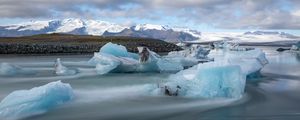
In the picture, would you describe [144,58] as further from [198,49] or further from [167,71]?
[198,49]

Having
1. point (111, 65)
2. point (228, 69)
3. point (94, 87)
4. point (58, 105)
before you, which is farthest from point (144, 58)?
point (58, 105)

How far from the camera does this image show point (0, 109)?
8117 mm

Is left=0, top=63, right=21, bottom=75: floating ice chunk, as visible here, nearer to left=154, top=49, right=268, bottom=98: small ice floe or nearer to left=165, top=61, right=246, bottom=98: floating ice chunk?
left=154, top=49, right=268, bottom=98: small ice floe

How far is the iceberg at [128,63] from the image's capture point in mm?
18125

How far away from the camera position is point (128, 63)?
1880 centimetres

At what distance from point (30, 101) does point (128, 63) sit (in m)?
10.5

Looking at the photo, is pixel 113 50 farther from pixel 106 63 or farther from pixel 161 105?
pixel 161 105

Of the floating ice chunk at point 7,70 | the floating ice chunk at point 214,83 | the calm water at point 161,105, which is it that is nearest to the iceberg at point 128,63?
the floating ice chunk at point 7,70

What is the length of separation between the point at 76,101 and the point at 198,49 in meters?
22.3

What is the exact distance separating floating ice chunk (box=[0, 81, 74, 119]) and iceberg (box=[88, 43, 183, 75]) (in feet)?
27.4

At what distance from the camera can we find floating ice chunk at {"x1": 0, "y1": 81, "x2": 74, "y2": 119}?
26.5 feet

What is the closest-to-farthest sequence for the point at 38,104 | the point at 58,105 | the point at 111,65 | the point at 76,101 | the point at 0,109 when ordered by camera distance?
the point at 0,109 < the point at 38,104 < the point at 58,105 < the point at 76,101 < the point at 111,65

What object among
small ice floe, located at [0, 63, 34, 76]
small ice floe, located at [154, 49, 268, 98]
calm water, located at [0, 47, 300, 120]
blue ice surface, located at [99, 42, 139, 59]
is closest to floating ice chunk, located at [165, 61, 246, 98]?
small ice floe, located at [154, 49, 268, 98]

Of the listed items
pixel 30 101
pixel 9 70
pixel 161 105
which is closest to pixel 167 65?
pixel 9 70
